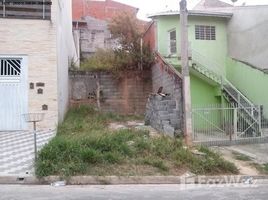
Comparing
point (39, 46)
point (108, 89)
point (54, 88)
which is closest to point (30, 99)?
point (54, 88)

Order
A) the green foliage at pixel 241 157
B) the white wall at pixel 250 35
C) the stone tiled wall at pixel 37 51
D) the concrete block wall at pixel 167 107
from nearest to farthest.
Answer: the green foliage at pixel 241 157 → the concrete block wall at pixel 167 107 → the stone tiled wall at pixel 37 51 → the white wall at pixel 250 35

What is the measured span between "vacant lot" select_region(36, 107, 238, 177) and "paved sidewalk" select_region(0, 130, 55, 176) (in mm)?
544

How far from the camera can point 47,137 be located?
14.2 metres

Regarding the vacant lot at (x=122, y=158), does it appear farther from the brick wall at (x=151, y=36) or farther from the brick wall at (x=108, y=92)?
the brick wall at (x=151, y=36)

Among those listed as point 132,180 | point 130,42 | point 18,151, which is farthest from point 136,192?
point 130,42

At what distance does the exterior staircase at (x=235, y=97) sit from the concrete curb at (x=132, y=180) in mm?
6417

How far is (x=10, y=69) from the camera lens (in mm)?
15961

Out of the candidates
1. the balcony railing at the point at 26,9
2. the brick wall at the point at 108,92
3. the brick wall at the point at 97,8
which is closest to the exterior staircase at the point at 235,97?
the brick wall at the point at 108,92

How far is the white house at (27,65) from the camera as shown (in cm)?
Result: 1586

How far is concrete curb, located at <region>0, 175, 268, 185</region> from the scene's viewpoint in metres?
9.48

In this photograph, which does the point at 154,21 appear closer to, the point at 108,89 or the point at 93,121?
the point at 108,89

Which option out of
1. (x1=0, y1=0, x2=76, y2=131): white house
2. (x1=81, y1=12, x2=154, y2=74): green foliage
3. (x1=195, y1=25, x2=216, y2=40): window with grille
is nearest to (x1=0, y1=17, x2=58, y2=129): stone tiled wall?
(x1=0, y1=0, x2=76, y2=131): white house

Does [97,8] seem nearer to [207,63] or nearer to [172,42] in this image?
[172,42]

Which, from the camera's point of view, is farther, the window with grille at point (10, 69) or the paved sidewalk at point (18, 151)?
the window with grille at point (10, 69)
